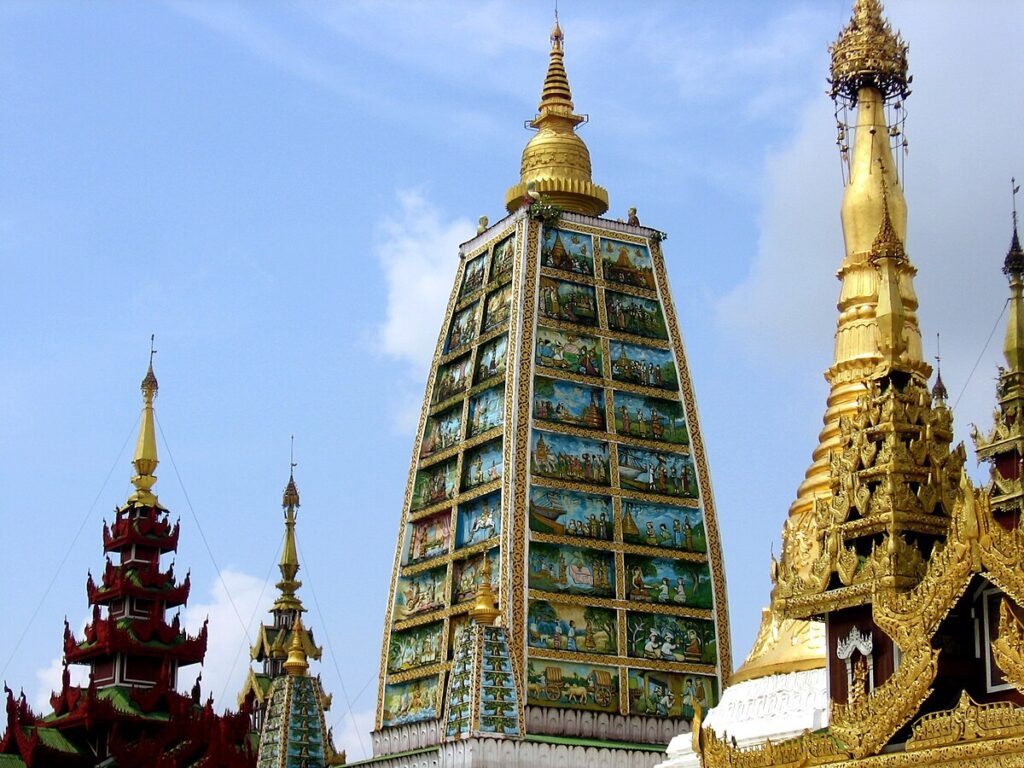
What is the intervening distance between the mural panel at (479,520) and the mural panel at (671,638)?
402cm

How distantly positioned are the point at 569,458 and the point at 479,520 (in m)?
2.76

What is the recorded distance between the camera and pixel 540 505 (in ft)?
156

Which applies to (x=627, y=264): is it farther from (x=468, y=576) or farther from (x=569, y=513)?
(x=468, y=576)

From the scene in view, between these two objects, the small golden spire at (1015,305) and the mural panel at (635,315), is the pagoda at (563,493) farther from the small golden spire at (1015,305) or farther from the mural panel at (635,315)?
the small golden spire at (1015,305)

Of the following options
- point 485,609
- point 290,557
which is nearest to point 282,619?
point 290,557

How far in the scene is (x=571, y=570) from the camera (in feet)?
156

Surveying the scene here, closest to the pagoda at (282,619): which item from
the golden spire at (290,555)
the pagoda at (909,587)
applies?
the golden spire at (290,555)

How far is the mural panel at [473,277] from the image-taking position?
52.3 meters

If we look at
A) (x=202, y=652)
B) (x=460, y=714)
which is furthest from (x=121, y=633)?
(x=460, y=714)

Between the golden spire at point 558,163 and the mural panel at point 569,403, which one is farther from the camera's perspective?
the golden spire at point 558,163

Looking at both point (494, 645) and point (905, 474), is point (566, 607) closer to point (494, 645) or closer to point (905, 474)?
point (494, 645)

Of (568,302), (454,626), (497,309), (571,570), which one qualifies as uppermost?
Result: (568,302)

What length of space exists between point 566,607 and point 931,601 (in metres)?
24.0

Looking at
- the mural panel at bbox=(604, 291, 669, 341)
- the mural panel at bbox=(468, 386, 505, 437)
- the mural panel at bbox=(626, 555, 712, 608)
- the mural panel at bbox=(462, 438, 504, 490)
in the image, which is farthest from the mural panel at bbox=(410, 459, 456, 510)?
the mural panel at bbox=(604, 291, 669, 341)
